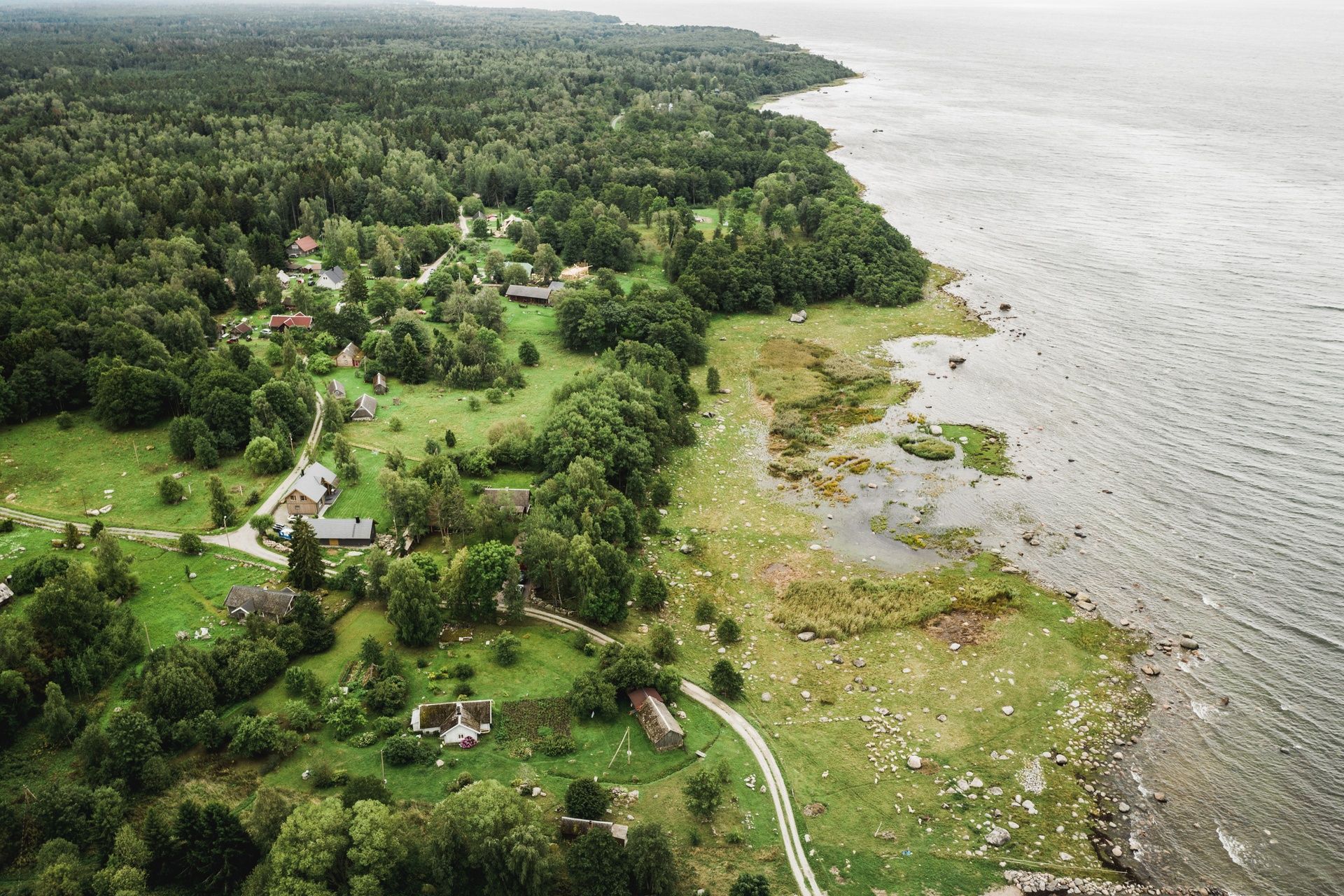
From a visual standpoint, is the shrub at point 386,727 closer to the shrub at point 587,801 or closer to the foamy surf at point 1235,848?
the shrub at point 587,801

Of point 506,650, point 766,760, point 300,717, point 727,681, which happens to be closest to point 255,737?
point 300,717

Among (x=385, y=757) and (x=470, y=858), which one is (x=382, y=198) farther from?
(x=470, y=858)

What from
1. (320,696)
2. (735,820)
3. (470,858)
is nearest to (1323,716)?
(735,820)

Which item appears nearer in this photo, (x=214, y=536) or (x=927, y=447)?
(x=214, y=536)

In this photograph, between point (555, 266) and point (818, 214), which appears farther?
point (818, 214)

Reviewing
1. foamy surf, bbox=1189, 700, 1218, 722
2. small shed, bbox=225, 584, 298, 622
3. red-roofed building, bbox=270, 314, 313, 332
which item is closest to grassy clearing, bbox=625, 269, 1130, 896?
foamy surf, bbox=1189, 700, 1218, 722

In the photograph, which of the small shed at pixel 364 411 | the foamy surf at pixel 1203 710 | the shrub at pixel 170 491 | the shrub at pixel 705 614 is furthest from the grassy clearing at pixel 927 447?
the shrub at pixel 170 491

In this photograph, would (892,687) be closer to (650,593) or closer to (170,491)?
(650,593)
